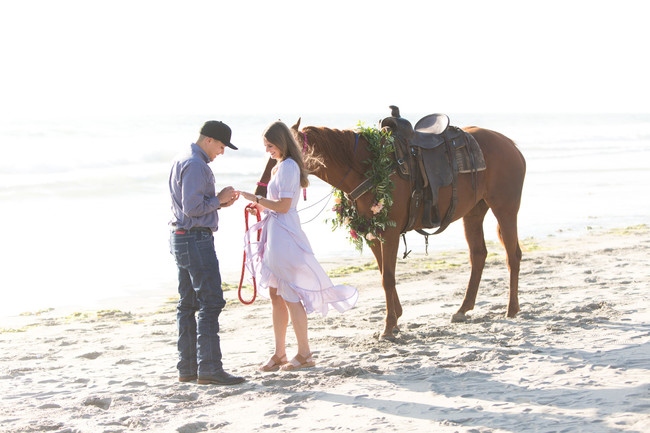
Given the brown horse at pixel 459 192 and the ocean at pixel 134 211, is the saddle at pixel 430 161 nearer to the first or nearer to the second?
the brown horse at pixel 459 192

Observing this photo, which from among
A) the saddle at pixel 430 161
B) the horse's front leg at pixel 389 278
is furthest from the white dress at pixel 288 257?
the saddle at pixel 430 161

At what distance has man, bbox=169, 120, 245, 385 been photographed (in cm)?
445

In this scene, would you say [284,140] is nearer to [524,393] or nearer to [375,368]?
[375,368]

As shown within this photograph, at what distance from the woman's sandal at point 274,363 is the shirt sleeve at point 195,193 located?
50.3 inches

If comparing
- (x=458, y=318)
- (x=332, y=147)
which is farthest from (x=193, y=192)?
(x=458, y=318)

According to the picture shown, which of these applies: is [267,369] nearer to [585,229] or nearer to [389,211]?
[389,211]

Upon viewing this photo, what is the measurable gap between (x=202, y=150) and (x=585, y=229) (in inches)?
365

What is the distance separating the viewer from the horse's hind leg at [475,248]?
6488mm

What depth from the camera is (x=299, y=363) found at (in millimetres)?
4992

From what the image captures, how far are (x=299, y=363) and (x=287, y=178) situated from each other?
52.8 inches

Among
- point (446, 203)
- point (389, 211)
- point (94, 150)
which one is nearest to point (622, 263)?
point (446, 203)

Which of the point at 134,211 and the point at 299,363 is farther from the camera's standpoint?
the point at 134,211

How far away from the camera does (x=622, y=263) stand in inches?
338

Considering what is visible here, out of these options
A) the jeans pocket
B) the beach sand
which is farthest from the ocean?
the beach sand
